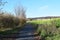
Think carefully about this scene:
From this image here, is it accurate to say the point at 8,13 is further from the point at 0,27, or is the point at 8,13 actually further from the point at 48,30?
the point at 48,30

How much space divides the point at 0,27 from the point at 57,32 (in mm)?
16961

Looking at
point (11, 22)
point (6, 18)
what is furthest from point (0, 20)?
point (11, 22)

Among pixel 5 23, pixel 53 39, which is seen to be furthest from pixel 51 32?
pixel 5 23

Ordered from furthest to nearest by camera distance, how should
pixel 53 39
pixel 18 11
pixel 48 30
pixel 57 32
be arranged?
pixel 18 11 → pixel 48 30 → pixel 57 32 → pixel 53 39

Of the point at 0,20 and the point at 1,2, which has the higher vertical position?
the point at 1,2

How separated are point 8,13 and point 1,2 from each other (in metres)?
11.2

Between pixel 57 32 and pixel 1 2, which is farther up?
pixel 1 2

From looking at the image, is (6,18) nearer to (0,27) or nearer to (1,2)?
(0,27)

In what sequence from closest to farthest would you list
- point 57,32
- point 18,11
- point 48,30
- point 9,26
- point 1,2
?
point 57,32 < point 48,30 < point 1,2 < point 9,26 < point 18,11

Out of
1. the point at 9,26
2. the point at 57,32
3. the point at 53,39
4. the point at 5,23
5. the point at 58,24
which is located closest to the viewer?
the point at 53,39

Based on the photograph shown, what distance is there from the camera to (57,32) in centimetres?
1420

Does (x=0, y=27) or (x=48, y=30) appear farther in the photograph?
(x=0, y=27)

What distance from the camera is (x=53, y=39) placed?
12562mm

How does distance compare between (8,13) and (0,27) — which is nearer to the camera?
(0,27)
